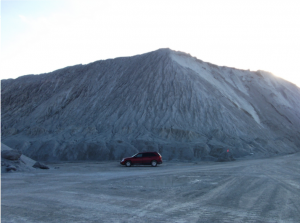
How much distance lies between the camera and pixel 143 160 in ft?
79.4

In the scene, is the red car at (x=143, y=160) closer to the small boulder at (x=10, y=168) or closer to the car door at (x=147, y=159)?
the car door at (x=147, y=159)

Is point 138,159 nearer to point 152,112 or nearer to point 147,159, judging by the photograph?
point 147,159

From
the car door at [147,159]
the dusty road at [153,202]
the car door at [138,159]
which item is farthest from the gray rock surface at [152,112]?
the dusty road at [153,202]

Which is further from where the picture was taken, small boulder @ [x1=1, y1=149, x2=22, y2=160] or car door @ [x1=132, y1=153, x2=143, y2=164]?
car door @ [x1=132, y1=153, x2=143, y2=164]

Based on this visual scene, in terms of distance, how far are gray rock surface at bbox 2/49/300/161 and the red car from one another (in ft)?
27.8

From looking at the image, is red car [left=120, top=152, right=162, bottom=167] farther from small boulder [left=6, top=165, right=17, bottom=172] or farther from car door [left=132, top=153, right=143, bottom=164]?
small boulder [left=6, top=165, right=17, bottom=172]

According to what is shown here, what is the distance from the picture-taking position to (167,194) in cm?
995

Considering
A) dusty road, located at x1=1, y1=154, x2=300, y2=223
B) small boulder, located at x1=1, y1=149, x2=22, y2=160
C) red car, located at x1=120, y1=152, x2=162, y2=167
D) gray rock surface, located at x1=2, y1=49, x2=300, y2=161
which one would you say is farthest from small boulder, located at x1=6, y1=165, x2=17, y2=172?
gray rock surface, located at x1=2, y1=49, x2=300, y2=161

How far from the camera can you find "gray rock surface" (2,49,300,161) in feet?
115

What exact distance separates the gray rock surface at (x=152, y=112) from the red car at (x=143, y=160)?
847 centimetres

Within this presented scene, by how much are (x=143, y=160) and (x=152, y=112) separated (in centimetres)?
1762

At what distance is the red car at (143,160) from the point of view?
24.1 meters

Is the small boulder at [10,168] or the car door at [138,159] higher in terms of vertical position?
the car door at [138,159]

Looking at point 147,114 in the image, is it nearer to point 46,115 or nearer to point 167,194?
point 46,115
